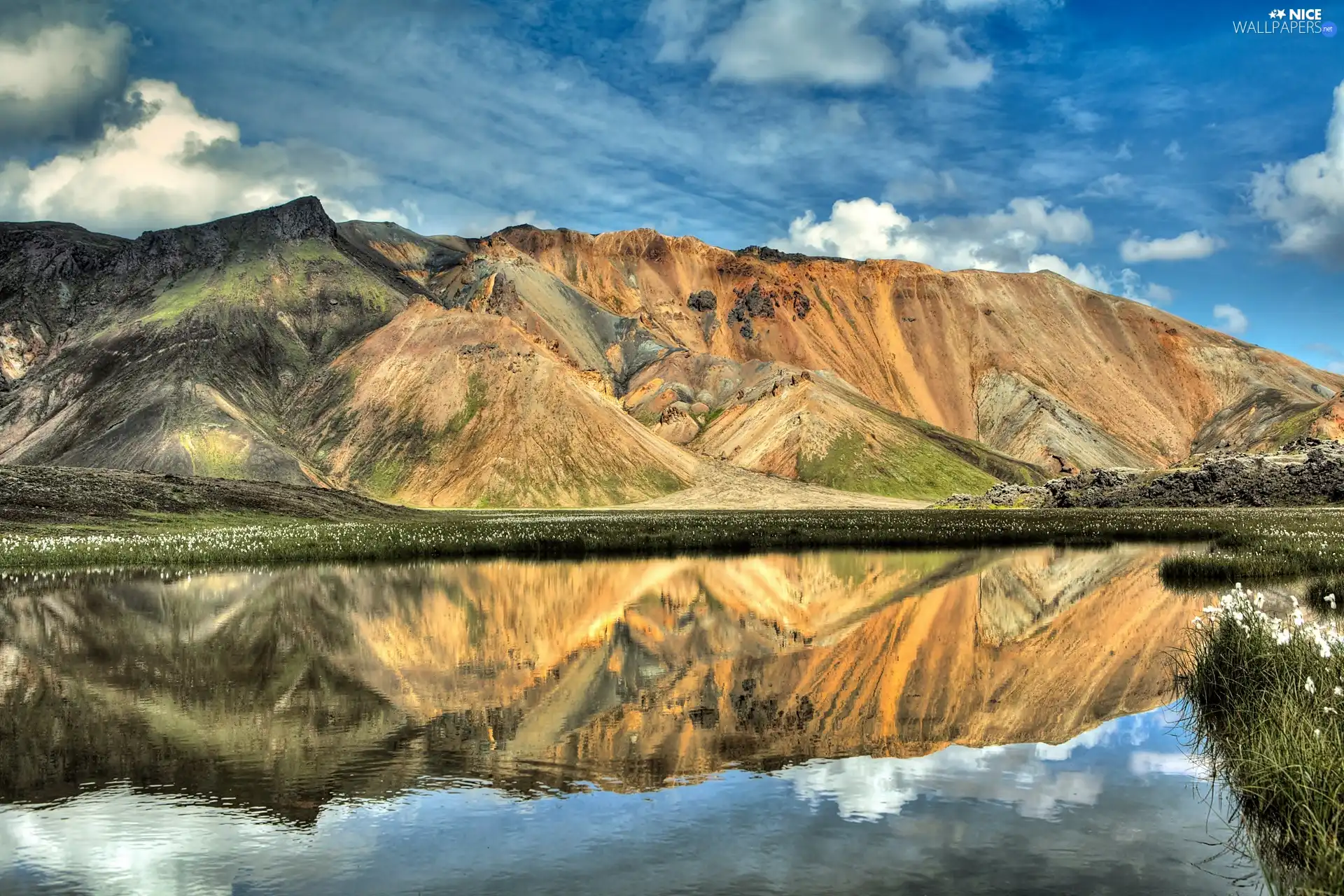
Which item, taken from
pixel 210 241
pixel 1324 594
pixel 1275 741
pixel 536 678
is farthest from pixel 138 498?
pixel 210 241

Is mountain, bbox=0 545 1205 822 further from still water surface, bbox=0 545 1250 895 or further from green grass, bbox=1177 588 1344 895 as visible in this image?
green grass, bbox=1177 588 1344 895

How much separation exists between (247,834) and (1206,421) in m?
215

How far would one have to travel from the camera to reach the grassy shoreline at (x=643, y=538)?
48.0 m

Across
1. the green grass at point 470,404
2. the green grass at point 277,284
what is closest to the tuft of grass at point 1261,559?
the green grass at point 470,404

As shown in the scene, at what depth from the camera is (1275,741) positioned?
1282 centimetres

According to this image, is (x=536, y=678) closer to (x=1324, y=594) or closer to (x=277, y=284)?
(x=1324, y=594)

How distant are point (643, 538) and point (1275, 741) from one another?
168 feet

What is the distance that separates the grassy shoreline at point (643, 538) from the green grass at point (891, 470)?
7395 centimetres

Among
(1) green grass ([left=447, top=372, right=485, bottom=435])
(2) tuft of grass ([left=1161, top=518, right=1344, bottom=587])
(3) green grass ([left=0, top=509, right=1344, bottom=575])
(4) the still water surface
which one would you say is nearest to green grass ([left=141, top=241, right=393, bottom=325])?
(1) green grass ([left=447, top=372, right=485, bottom=435])

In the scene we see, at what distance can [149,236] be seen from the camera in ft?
563

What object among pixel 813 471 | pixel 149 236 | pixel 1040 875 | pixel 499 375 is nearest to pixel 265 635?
pixel 1040 875

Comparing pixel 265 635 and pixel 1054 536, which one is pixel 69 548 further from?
pixel 1054 536

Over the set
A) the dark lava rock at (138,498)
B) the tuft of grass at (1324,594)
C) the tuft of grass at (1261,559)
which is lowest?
the tuft of grass at (1324,594)

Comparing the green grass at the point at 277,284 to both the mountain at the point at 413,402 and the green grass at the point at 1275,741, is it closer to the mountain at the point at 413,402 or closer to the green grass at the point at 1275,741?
the mountain at the point at 413,402
